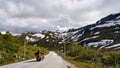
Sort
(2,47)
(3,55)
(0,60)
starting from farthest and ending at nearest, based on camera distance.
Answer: (2,47) < (3,55) < (0,60)

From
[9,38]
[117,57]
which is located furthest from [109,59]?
[9,38]

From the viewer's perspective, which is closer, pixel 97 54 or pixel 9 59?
pixel 9 59

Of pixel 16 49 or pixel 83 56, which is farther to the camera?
pixel 83 56

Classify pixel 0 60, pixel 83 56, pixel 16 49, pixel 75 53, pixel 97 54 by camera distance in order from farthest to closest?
1. pixel 75 53
2. pixel 83 56
3. pixel 97 54
4. pixel 16 49
5. pixel 0 60

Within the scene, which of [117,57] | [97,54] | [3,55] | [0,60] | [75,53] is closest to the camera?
[0,60]

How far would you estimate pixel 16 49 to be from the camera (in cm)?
7925

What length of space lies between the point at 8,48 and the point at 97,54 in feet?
131

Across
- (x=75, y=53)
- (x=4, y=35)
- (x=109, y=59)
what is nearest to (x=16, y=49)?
(x=4, y=35)

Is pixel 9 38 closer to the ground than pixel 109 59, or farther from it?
farther from it

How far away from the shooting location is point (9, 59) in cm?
6406

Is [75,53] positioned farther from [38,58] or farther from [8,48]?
[38,58]

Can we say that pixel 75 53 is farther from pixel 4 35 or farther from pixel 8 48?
pixel 8 48

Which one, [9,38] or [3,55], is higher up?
[9,38]

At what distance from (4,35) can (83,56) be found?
123 feet
